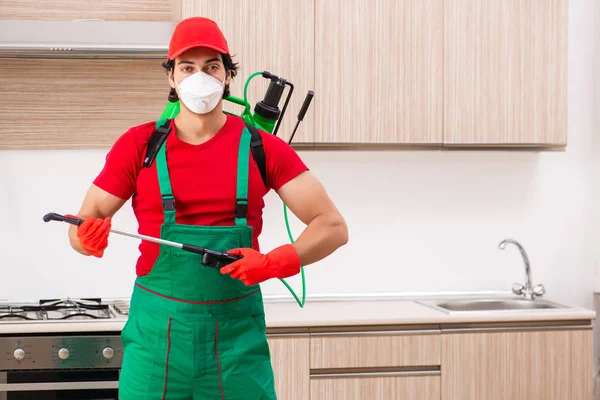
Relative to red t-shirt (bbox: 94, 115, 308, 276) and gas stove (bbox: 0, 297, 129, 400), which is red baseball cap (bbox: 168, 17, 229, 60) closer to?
red t-shirt (bbox: 94, 115, 308, 276)

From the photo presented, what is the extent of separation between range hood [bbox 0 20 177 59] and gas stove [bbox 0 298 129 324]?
95 centimetres

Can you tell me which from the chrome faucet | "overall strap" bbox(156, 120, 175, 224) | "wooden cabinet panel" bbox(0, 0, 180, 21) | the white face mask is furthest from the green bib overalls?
the chrome faucet

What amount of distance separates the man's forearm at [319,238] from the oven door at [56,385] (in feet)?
3.94

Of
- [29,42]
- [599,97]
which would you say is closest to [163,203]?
[29,42]

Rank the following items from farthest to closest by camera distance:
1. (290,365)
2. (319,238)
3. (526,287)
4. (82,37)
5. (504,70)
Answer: (526,287) < (504,70) < (290,365) < (82,37) < (319,238)

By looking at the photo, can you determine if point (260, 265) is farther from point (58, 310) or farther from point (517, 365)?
point (517, 365)

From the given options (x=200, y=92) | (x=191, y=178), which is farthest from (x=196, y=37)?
(x=191, y=178)

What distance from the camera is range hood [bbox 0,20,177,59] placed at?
2609 millimetres

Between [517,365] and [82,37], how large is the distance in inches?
79.6

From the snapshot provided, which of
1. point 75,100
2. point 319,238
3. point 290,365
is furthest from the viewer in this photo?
point 75,100

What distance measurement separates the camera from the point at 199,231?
169 centimetres

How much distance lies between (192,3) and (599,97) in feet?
6.13

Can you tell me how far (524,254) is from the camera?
3.25m

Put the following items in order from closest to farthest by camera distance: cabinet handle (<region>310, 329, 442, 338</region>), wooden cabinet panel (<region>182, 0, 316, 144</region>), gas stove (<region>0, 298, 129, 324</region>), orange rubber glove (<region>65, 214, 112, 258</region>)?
orange rubber glove (<region>65, 214, 112, 258</region>) → gas stove (<region>0, 298, 129, 324</region>) → cabinet handle (<region>310, 329, 442, 338</region>) → wooden cabinet panel (<region>182, 0, 316, 144</region>)
